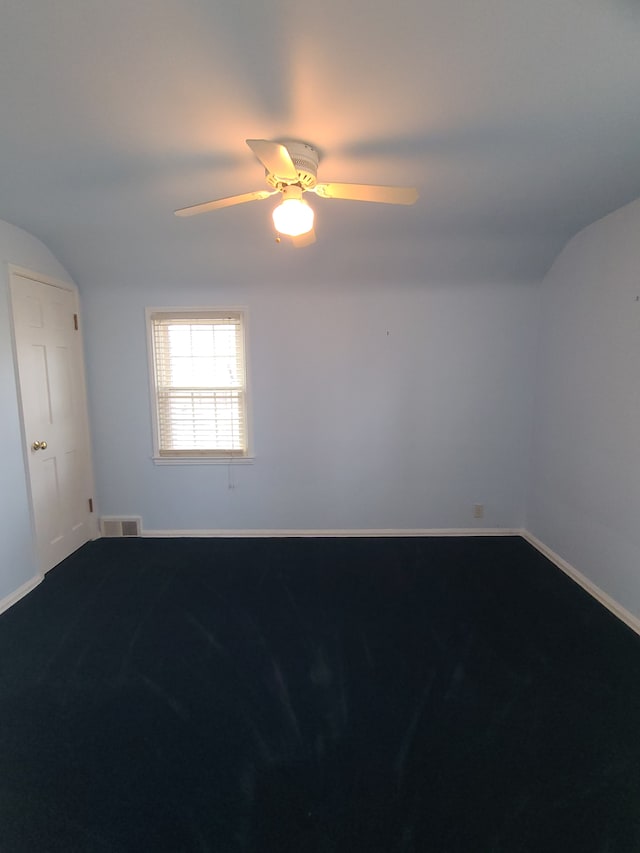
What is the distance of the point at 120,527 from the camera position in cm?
346

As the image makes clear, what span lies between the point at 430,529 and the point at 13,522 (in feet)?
11.1

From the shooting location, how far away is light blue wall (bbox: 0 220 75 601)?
8.05ft

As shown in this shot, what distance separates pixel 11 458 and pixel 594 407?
13.6 feet

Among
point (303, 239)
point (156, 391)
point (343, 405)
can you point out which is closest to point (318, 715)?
point (343, 405)

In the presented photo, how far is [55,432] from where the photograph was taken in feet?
9.63

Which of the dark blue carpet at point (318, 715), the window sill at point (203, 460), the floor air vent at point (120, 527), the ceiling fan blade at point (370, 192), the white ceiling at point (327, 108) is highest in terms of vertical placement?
the white ceiling at point (327, 108)

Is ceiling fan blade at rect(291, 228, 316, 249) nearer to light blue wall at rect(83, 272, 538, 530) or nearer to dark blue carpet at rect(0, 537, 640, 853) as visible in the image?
light blue wall at rect(83, 272, 538, 530)

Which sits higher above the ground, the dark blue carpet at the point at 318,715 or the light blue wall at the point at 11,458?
the light blue wall at the point at 11,458

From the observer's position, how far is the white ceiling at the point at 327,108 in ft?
3.64

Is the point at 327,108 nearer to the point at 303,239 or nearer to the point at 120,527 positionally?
the point at 303,239

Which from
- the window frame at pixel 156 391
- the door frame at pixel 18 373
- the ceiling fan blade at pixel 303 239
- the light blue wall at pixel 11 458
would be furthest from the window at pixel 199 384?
the ceiling fan blade at pixel 303 239

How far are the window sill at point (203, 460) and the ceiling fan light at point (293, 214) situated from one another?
2.18 meters

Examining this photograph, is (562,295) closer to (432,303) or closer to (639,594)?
(432,303)

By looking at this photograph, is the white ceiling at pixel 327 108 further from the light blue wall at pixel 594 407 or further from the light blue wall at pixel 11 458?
the light blue wall at pixel 594 407
